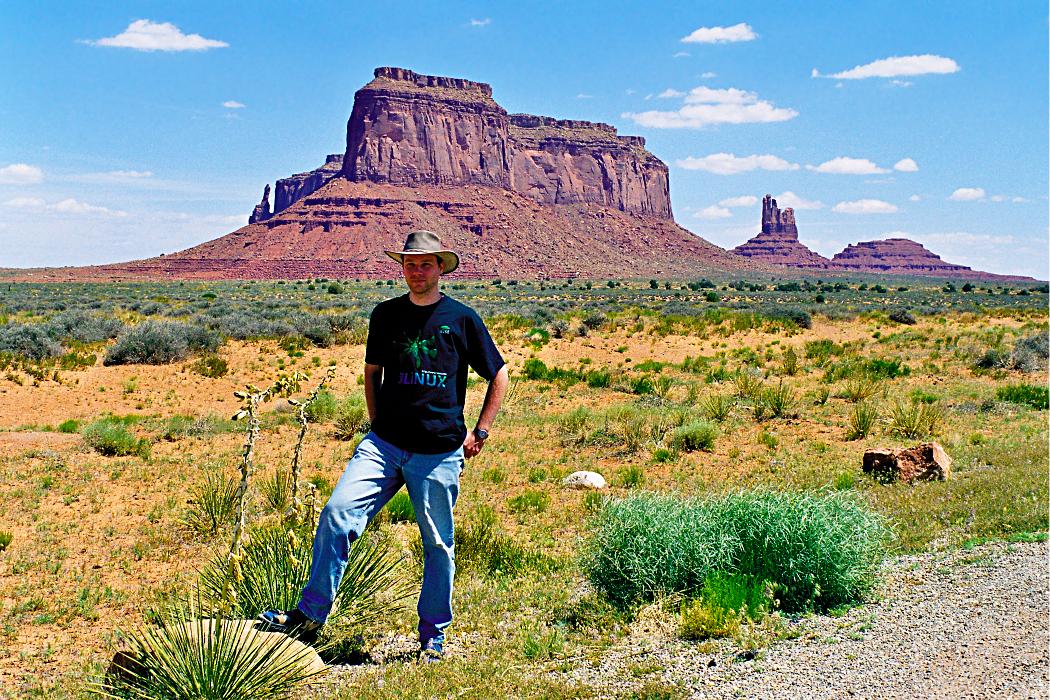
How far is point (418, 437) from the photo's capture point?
4398 mm

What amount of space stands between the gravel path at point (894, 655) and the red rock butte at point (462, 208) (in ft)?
365

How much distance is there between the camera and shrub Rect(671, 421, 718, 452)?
11500 mm

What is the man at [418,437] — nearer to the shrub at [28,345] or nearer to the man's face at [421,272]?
the man's face at [421,272]

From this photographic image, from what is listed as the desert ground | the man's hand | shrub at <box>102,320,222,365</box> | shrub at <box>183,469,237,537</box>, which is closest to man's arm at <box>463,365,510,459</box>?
the man's hand

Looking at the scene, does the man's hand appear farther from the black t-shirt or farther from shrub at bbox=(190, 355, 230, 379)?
shrub at bbox=(190, 355, 230, 379)

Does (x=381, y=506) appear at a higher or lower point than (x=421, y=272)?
lower

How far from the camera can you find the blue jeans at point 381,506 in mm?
4211

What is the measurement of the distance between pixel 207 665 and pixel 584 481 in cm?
621

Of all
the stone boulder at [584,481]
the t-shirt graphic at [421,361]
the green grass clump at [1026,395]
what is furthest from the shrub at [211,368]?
the green grass clump at [1026,395]

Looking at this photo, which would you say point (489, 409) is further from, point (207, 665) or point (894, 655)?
point (894, 655)

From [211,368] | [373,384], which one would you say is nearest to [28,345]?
[211,368]

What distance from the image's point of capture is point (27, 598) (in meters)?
5.99

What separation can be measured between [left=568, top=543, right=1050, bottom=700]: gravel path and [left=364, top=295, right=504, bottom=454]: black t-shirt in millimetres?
1508

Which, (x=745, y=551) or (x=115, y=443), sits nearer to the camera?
(x=745, y=551)
